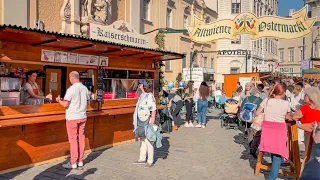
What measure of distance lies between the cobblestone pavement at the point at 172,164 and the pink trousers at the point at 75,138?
280 millimetres

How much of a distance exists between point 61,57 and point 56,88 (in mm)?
1448

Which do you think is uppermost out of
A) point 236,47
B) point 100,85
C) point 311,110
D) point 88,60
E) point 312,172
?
point 236,47

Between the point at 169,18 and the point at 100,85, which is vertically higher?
the point at 169,18

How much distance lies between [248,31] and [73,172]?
8890 millimetres

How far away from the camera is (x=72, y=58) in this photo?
25.0ft

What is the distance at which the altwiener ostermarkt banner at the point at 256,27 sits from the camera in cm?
1155

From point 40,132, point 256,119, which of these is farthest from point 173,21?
point 40,132

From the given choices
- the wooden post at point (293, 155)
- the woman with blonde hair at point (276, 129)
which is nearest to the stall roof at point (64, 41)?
the woman with blonde hair at point (276, 129)

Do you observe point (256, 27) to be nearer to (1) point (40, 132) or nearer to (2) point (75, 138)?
(2) point (75, 138)

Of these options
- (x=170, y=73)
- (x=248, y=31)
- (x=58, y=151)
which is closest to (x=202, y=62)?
(x=170, y=73)

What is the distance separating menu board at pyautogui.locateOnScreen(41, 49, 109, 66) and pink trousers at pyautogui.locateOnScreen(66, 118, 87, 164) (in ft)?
5.34

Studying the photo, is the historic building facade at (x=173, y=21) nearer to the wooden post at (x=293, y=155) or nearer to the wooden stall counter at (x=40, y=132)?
the wooden stall counter at (x=40, y=132)

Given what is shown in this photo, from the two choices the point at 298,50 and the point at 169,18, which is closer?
the point at 169,18

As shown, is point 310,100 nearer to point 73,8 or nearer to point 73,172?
point 73,172
